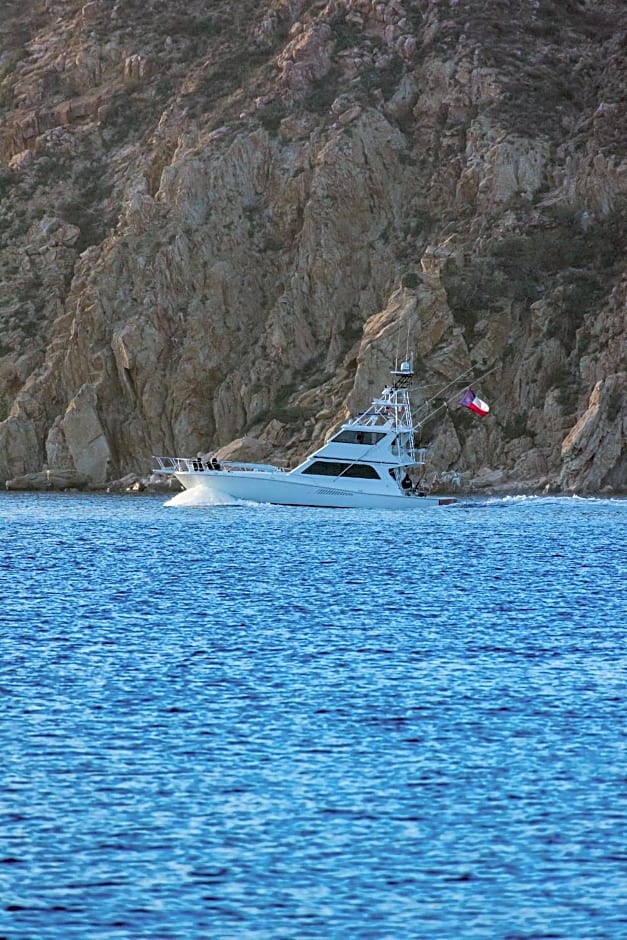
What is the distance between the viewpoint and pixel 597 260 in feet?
375

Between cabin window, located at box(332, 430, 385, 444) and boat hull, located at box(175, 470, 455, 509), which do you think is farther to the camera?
boat hull, located at box(175, 470, 455, 509)

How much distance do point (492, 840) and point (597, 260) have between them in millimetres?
98257

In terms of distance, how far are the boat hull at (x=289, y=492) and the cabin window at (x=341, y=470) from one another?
0.62 m

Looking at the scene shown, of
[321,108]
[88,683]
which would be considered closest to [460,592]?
[88,683]

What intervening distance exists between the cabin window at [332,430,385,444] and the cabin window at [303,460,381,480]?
1.39 meters

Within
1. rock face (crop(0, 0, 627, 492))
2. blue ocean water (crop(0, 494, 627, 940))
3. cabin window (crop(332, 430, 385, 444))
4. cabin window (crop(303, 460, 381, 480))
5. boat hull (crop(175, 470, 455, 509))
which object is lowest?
blue ocean water (crop(0, 494, 627, 940))

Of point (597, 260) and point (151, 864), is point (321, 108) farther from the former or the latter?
point (151, 864)

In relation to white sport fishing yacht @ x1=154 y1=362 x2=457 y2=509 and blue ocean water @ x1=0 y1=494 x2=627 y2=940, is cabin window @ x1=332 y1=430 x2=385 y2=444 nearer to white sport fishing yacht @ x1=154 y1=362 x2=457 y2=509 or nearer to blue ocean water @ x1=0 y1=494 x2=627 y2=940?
white sport fishing yacht @ x1=154 y1=362 x2=457 y2=509

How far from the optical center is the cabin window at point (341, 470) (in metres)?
87.5

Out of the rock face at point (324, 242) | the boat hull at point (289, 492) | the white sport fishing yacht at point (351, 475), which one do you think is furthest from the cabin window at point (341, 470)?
the rock face at point (324, 242)

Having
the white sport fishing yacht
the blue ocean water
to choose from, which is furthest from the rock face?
the blue ocean water

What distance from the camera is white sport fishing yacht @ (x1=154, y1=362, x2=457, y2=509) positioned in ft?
285

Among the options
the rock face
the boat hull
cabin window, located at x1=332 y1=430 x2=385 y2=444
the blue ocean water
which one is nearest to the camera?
the blue ocean water

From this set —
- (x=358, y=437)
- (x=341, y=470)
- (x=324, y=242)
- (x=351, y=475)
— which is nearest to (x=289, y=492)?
(x=341, y=470)
